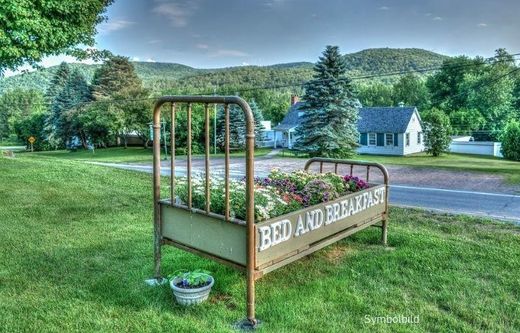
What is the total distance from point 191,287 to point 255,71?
48814mm

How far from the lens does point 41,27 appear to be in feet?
30.2

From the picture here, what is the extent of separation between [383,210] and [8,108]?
3275 inches

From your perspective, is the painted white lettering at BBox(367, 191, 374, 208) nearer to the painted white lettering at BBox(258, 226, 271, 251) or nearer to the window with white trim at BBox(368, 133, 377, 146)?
the painted white lettering at BBox(258, 226, 271, 251)

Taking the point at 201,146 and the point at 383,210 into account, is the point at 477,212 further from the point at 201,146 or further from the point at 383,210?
the point at 201,146

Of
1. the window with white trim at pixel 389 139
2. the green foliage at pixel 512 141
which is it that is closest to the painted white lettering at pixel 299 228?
the green foliage at pixel 512 141

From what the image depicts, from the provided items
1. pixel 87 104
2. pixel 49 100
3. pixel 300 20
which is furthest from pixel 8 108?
pixel 300 20

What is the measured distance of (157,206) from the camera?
443 cm

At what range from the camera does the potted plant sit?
12.4ft

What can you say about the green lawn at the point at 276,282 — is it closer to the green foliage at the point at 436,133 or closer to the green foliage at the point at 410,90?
the green foliage at the point at 436,133

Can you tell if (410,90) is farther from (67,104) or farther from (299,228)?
(299,228)

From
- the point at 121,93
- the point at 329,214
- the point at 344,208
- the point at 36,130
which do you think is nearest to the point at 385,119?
the point at 121,93

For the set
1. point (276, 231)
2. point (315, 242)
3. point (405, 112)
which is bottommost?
point (315, 242)

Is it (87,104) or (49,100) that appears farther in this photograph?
(49,100)

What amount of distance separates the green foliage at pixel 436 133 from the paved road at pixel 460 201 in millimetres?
16531
